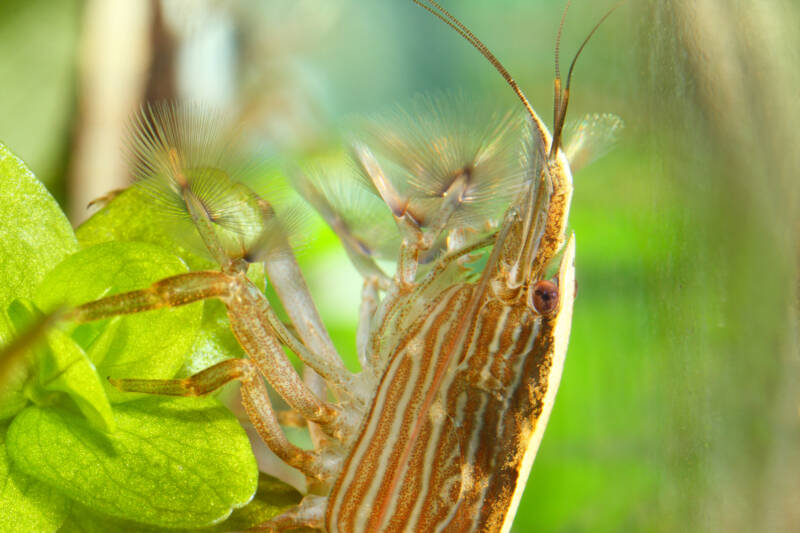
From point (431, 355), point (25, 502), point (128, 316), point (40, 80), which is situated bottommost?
point (25, 502)

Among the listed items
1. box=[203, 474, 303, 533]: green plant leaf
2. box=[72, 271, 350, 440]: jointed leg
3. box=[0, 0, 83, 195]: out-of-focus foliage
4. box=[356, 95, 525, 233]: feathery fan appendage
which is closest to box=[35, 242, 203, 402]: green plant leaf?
box=[72, 271, 350, 440]: jointed leg

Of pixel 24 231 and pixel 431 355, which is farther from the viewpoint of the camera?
pixel 431 355

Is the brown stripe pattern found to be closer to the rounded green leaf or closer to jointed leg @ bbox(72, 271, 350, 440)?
jointed leg @ bbox(72, 271, 350, 440)

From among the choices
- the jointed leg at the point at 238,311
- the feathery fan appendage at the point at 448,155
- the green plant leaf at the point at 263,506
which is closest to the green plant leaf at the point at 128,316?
the jointed leg at the point at 238,311

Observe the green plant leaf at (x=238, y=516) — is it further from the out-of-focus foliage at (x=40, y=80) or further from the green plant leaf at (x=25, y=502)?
the out-of-focus foliage at (x=40, y=80)

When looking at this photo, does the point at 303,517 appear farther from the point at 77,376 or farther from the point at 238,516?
the point at 77,376

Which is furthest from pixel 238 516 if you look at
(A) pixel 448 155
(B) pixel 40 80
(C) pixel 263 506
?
(B) pixel 40 80

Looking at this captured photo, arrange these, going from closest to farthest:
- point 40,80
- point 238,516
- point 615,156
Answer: point 238,516 → point 615,156 → point 40,80

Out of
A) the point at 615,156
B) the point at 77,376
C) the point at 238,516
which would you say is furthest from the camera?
the point at 615,156
